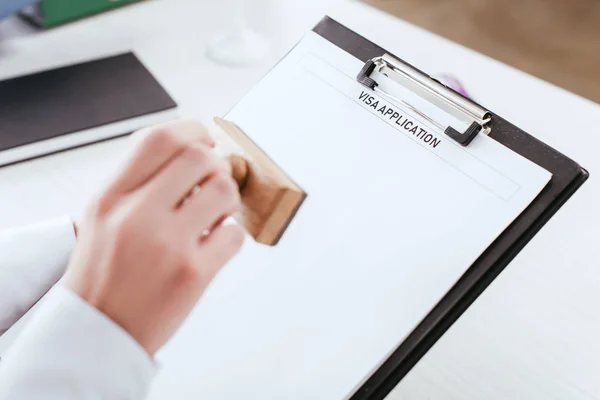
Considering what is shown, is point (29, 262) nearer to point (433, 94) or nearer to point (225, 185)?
point (225, 185)

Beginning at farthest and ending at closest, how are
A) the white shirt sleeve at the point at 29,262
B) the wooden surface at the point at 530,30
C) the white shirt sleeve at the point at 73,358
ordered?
the wooden surface at the point at 530,30
the white shirt sleeve at the point at 29,262
the white shirt sleeve at the point at 73,358

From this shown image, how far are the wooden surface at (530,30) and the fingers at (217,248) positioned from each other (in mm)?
1691

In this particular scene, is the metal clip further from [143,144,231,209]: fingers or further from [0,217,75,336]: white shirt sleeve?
[0,217,75,336]: white shirt sleeve

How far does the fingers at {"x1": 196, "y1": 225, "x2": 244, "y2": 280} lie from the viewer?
39 cm

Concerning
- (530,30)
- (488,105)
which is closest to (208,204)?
(488,105)

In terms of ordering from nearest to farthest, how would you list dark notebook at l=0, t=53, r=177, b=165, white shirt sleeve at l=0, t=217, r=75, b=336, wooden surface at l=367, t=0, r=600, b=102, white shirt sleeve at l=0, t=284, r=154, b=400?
white shirt sleeve at l=0, t=284, r=154, b=400
white shirt sleeve at l=0, t=217, r=75, b=336
dark notebook at l=0, t=53, r=177, b=165
wooden surface at l=367, t=0, r=600, b=102

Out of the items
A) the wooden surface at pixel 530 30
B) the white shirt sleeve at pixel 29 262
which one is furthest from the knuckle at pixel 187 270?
the wooden surface at pixel 530 30

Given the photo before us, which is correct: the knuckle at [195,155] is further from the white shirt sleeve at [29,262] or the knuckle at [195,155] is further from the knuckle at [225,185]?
the white shirt sleeve at [29,262]

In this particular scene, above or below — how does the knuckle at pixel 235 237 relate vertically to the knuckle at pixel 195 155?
below

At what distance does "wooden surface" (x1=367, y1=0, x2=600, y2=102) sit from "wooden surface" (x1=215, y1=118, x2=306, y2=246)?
164cm

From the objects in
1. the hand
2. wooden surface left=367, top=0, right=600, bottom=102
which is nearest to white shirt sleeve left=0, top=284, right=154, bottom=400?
the hand

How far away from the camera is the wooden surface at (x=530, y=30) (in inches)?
76.2

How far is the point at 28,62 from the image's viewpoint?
865mm

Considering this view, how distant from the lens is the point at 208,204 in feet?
1.26
